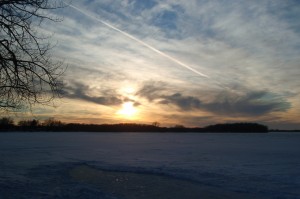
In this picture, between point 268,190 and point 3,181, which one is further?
point 3,181

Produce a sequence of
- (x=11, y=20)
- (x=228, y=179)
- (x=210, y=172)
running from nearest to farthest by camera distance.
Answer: (x=11, y=20) → (x=228, y=179) → (x=210, y=172)

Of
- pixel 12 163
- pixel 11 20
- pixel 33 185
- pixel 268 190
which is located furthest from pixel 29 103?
pixel 12 163

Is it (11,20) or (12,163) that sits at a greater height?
(11,20)

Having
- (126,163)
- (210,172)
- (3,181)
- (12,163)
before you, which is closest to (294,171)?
(210,172)

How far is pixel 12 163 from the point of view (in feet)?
46.5

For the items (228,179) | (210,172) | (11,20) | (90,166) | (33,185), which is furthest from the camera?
(90,166)

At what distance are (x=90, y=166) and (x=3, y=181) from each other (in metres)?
4.61

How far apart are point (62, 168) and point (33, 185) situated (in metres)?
3.73

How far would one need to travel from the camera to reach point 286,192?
869cm

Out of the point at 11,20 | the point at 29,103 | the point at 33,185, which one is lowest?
the point at 33,185

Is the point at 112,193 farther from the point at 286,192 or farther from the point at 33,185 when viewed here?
the point at 286,192

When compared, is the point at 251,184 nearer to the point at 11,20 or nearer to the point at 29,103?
the point at 29,103

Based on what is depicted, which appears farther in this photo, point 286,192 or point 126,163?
point 126,163

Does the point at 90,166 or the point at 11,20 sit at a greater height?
the point at 11,20
